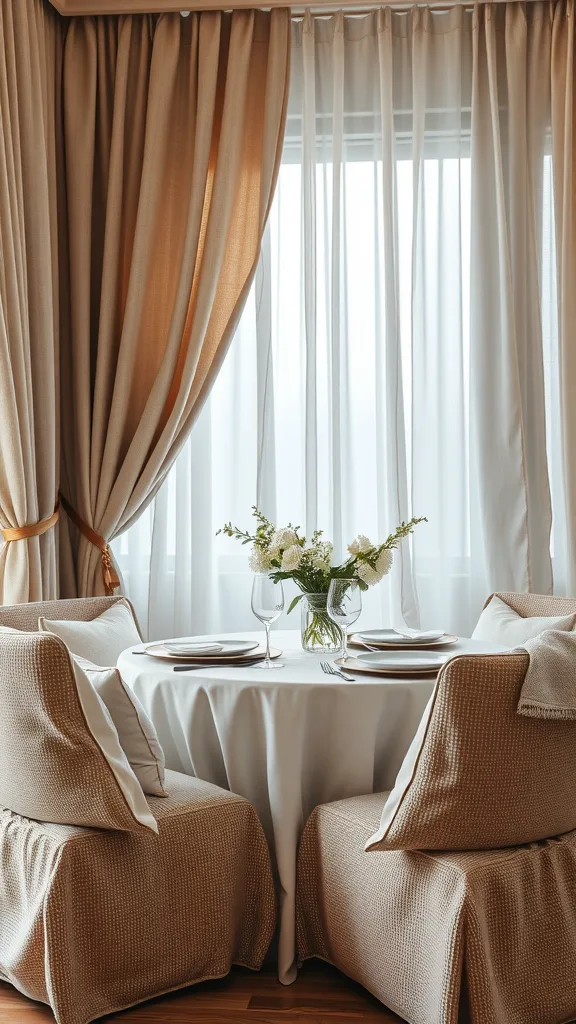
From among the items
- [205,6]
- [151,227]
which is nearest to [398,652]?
[151,227]

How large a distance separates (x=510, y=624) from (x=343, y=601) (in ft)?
2.46

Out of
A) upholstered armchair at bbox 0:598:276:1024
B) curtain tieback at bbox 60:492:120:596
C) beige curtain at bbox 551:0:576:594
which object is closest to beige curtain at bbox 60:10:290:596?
curtain tieback at bbox 60:492:120:596

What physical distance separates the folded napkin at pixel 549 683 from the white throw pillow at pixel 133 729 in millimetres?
832

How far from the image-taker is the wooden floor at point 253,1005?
1953 mm

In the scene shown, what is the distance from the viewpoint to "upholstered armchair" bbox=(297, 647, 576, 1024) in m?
1.70

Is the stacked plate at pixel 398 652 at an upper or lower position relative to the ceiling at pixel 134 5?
lower

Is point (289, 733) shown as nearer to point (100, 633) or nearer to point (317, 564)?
point (317, 564)

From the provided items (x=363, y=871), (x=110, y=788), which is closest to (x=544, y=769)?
(x=363, y=871)

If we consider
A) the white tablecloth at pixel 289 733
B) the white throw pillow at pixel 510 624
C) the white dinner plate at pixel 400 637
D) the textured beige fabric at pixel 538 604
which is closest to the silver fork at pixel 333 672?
the white tablecloth at pixel 289 733

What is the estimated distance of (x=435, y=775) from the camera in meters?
1.74

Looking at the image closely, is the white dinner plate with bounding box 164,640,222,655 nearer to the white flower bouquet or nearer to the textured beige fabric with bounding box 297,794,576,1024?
the white flower bouquet

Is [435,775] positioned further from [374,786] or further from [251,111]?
[251,111]

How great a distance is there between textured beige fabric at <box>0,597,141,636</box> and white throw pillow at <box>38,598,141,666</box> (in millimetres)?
18

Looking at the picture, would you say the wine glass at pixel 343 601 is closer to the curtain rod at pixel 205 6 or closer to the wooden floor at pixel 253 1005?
the wooden floor at pixel 253 1005
